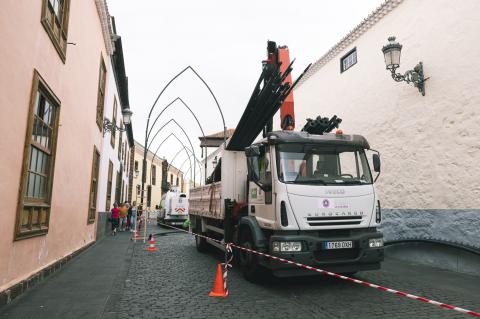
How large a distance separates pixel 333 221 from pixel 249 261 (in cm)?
180

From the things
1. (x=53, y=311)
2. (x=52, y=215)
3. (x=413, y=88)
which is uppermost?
(x=413, y=88)

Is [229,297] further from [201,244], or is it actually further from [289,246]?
[201,244]

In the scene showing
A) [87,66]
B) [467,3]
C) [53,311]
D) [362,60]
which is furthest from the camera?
[362,60]

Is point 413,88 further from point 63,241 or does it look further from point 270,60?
point 63,241

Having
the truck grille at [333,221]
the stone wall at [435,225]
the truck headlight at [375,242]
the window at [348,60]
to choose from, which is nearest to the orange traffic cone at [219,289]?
the truck grille at [333,221]

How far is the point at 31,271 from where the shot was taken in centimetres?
623

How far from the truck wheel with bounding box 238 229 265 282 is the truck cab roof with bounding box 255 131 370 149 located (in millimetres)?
1971

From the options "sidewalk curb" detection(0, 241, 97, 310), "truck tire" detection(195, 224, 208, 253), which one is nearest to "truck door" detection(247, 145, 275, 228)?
"sidewalk curb" detection(0, 241, 97, 310)

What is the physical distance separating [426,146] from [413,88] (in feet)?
5.49

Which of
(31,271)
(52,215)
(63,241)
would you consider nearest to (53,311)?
(31,271)

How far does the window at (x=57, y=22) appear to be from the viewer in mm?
6379

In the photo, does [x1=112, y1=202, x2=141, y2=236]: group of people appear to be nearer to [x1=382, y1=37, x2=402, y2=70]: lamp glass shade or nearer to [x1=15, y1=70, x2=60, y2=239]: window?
[x1=15, y1=70, x2=60, y2=239]: window

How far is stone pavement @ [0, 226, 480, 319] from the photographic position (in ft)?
16.0

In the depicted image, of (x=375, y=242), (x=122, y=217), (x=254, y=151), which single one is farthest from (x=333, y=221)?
(x=122, y=217)
